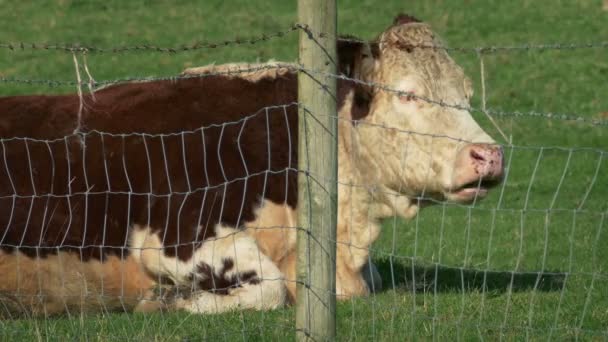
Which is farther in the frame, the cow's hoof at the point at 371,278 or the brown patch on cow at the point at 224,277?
the cow's hoof at the point at 371,278

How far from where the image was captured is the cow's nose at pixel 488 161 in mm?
7094

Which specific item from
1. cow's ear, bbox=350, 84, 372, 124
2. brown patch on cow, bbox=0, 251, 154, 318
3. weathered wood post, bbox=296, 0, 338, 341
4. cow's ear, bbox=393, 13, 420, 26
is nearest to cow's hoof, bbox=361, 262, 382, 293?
cow's ear, bbox=350, 84, 372, 124

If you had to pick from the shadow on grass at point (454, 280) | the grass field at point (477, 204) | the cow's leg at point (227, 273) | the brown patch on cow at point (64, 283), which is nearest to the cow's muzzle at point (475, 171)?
the grass field at point (477, 204)

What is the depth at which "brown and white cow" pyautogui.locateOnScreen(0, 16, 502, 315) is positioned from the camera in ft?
25.1

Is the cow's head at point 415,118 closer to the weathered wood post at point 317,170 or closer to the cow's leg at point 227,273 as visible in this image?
the cow's leg at point 227,273

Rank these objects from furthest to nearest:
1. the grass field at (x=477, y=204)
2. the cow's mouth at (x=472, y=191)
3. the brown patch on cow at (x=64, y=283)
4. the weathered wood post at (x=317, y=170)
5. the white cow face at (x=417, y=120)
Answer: the brown patch on cow at (x=64, y=283)
the white cow face at (x=417, y=120)
the cow's mouth at (x=472, y=191)
the grass field at (x=477, y=204)
the weathered wood post at (x=317, y=170)

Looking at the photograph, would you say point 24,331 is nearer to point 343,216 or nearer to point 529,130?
point 343,216

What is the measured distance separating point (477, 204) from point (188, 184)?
3353mm

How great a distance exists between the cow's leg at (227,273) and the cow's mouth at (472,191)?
1162mm

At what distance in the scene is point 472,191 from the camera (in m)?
7.37

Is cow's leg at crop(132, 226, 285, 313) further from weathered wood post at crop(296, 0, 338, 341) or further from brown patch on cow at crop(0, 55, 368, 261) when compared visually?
weathered wood post at crop(296, 0, 338, 341)

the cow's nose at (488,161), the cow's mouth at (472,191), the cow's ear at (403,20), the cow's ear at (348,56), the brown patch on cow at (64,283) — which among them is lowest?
the brown patch on cow at (64,283)

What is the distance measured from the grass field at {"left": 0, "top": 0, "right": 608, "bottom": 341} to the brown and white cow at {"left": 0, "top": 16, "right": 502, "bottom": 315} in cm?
43

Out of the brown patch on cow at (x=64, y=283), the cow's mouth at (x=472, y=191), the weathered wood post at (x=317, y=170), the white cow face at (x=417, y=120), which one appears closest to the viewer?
the weathered wood post at (x=317, y=170)
